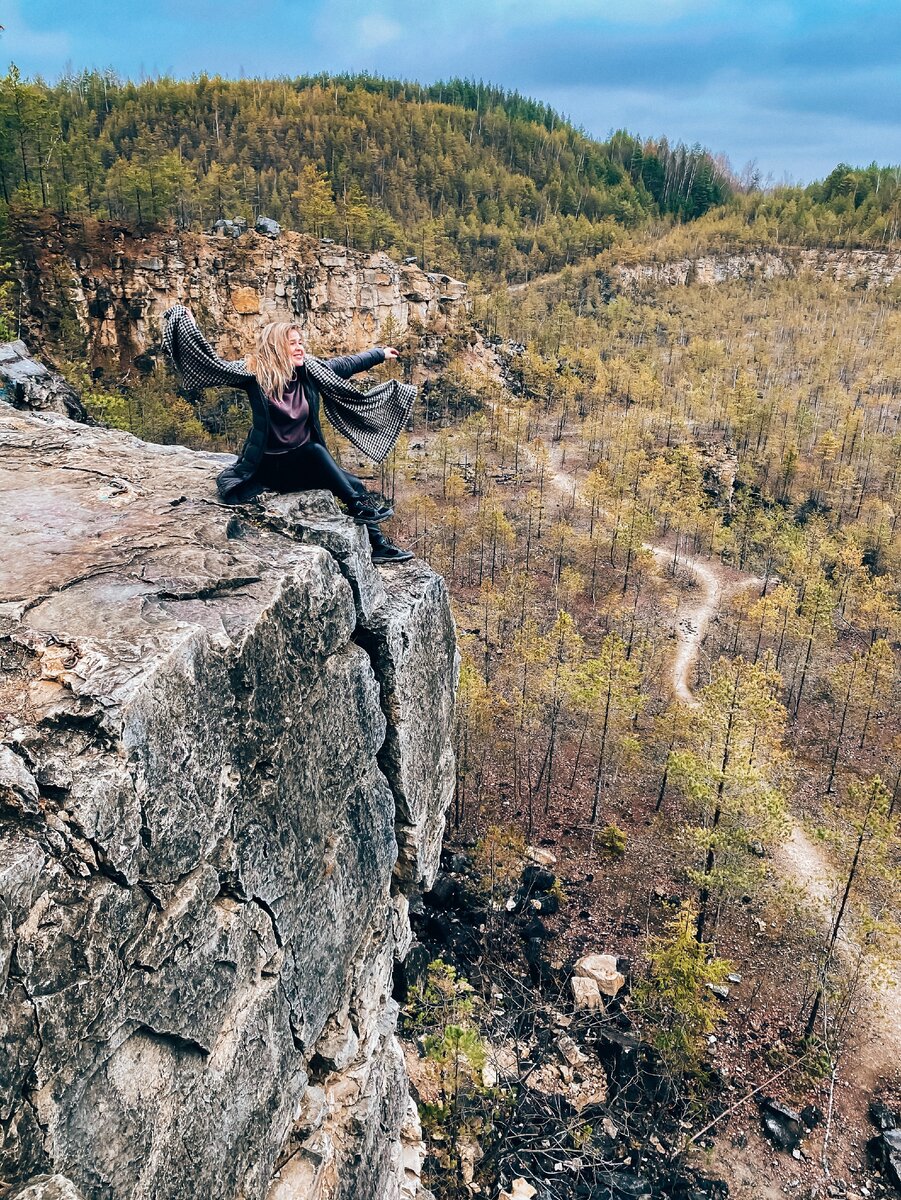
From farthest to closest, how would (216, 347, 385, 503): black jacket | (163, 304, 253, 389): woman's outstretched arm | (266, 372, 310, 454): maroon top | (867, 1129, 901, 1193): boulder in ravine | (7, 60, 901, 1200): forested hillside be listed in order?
(7, 60, 901, 1200): forested hillside, (867, 1129, 901, 1193): boulder in ravine, (266, 372, 310, 454): maroon top, (216, 347, 385, 503): black jacket, (163, 304, 253, 389): woman's outstretched arm

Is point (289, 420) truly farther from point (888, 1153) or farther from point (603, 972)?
point (888, 1153)

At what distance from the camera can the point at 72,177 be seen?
62.4 metres

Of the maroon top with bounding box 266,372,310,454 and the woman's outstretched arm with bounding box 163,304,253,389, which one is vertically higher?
the woman's outstretched arm with bounding box 163,304,253,389

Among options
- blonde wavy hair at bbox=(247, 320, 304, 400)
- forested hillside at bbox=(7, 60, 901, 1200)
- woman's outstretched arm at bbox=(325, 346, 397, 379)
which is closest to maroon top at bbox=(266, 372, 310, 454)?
blonde wavy hair at bbox=(247, 320, 304, 400)

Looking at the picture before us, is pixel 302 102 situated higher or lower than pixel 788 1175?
higher

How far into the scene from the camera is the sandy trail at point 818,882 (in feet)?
64.1

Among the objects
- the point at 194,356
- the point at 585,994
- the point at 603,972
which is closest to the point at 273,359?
the point at 194,356

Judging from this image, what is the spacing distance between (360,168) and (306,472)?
11671 cm

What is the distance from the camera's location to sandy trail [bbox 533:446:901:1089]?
19.5 m

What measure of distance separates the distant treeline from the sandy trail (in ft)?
169

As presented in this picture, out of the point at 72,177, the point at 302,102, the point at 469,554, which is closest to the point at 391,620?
the point at 469,554

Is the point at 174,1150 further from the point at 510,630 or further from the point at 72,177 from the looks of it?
the point at 72,177

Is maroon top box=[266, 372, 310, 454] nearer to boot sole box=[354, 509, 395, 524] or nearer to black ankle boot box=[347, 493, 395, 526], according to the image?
black ankle boot box=[347, 493, 395, 526]

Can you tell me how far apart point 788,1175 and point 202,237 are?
6511cm
